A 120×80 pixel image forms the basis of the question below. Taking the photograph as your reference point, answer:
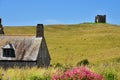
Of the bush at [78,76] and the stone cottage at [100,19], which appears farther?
the stone cottage at [100,19]

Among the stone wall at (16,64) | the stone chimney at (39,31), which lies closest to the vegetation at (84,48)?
the stone chimney at (39,31)

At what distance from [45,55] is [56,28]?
78.3 metres

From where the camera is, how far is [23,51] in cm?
6009

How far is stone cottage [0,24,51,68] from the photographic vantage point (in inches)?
2343

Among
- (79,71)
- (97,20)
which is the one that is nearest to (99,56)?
(79,71)

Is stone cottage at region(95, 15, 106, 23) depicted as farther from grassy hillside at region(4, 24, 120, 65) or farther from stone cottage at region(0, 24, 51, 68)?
stone cottage at region(0, 24, 51, 68)

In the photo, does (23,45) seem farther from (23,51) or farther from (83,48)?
(83,48)

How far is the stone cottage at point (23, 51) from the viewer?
59.5 metres

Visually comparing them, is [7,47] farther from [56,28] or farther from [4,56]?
[56,28]

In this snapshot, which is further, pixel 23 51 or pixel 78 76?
pixel 23 51

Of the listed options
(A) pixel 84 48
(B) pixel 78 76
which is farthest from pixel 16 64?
(B) pixel 78 76

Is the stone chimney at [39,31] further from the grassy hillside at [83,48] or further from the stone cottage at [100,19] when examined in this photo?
the stone cottage at [100,19]

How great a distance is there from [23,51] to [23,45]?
131 centimetres

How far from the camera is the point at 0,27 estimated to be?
72.3m
